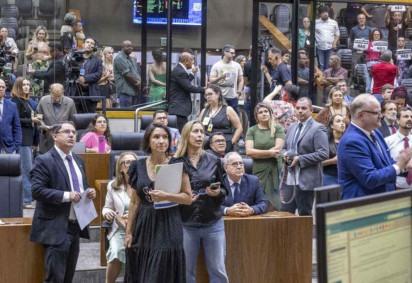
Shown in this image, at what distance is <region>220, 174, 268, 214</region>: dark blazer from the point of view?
8.45 m

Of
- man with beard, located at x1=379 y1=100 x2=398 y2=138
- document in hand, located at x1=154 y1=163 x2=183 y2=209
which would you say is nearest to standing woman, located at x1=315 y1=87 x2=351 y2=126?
man with beard, located at x1=379 y1=100 x2=398 y2=138

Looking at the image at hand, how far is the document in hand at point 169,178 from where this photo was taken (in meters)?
6.79

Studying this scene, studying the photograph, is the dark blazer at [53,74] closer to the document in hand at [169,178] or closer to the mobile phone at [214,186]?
the mobile phone at [214,186]

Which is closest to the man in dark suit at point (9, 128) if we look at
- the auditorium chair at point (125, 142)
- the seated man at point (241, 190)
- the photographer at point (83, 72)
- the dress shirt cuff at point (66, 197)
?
the auditorium chair at point (125, 142)

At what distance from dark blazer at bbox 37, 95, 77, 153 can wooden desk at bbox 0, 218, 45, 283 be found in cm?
463

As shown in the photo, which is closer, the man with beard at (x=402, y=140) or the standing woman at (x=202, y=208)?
the standing woman at (x=202, y=208)

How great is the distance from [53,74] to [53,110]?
1.67 meters

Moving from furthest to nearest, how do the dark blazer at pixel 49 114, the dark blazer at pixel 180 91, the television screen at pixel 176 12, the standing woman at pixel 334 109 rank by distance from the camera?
1. the television screen at pixel 176 12
2. the dark blazer at pixel 180 91
3. the dark blazer at pixel 49 114
4. the standing woman at pixel 334 109

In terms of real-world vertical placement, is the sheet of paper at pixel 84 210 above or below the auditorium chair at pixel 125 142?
below

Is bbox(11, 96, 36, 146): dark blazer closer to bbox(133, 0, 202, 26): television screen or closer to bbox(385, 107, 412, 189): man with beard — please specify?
bbox(133, 0, 202, 26): television screen

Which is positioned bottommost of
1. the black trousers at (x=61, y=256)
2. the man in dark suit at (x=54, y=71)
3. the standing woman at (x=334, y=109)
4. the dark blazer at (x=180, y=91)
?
the black trousers at (x=61, y=256)

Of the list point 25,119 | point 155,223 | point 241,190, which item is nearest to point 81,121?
point 25,119

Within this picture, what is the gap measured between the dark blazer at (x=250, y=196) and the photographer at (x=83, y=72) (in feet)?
20.8

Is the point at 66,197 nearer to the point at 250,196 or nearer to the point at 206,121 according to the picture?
the point at 250,196
